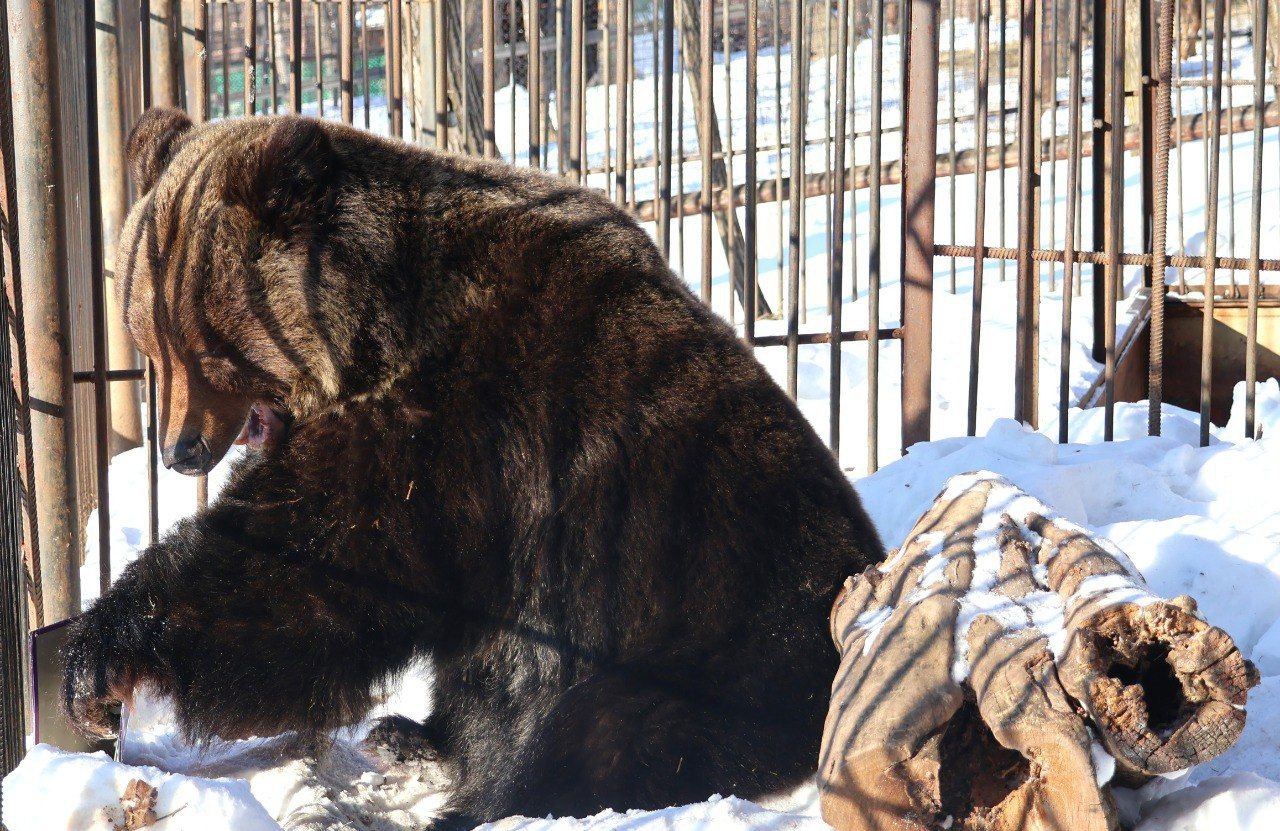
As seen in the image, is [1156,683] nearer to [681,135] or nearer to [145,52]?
[145,52]

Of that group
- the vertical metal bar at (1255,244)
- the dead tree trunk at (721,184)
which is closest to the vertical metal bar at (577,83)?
the vertical metal bar at (1255,244)

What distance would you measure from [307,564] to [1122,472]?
10.8 feet

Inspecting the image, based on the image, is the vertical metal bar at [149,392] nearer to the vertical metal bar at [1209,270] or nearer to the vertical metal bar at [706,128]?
the vertical metal bar at [706,128]

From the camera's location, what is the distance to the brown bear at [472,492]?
2.98m

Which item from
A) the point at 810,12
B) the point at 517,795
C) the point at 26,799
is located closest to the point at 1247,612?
the point at 517,795

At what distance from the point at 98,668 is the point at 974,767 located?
2.08m

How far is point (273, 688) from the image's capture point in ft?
9.75

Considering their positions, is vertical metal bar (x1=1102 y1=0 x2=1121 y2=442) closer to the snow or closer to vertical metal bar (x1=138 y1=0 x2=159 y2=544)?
vertical metal bar (x1=138 y1=0 x2=159 y2=544)

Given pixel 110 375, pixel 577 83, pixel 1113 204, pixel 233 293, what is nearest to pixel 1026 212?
pixel 1113 204

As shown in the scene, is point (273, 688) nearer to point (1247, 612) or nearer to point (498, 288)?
point (498, 288)

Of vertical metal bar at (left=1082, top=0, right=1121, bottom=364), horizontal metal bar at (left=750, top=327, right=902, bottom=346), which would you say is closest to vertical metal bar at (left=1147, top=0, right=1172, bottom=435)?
horizontal metal bar at (left=750, top=327, right=902, bottom=346)

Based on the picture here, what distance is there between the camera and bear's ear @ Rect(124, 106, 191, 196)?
3.44 metres

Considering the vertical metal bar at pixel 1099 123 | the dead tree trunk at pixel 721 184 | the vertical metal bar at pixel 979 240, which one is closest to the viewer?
the vertical metal bar at pixel 979 240

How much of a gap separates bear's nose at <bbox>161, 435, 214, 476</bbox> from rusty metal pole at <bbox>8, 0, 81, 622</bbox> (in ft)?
3.10
